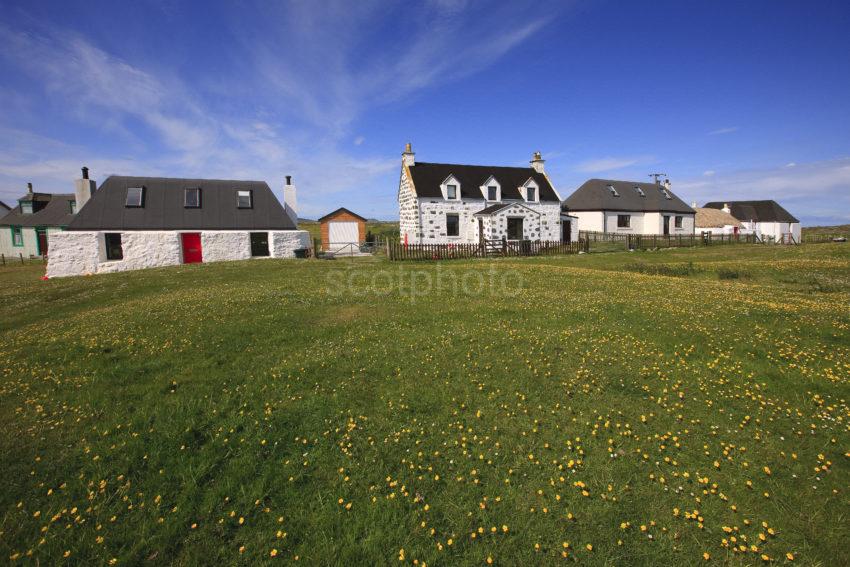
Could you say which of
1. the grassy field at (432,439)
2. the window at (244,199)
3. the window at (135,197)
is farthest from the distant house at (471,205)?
the grassy field at (432,439)

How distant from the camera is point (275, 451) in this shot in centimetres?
642

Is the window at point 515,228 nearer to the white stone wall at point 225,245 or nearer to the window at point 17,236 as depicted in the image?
the white stone wall at point 225,245

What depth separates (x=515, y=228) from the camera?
42031 millimetres

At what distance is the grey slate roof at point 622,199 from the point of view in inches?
2186

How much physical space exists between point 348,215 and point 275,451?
4450 cm

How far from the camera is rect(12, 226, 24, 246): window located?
48.6 meters

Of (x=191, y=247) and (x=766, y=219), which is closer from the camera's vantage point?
(x=191, y=247)

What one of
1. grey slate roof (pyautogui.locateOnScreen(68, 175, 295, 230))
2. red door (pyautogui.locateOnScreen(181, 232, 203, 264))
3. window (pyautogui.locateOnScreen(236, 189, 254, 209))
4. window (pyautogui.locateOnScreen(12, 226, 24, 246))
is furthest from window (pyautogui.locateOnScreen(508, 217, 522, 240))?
window (pyautogui.locateOnScreen(12, 226, 24, 246))

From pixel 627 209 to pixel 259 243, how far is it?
4940 cm

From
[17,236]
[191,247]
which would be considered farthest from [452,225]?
[17,236]

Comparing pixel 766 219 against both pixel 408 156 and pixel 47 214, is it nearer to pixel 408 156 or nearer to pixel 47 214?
pixel 408 156

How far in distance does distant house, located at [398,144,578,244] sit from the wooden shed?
21.2 feet

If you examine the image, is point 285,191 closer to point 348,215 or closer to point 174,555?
point 348,215

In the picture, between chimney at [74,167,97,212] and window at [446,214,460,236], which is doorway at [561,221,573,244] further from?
chimney at [74,167,97,212]
